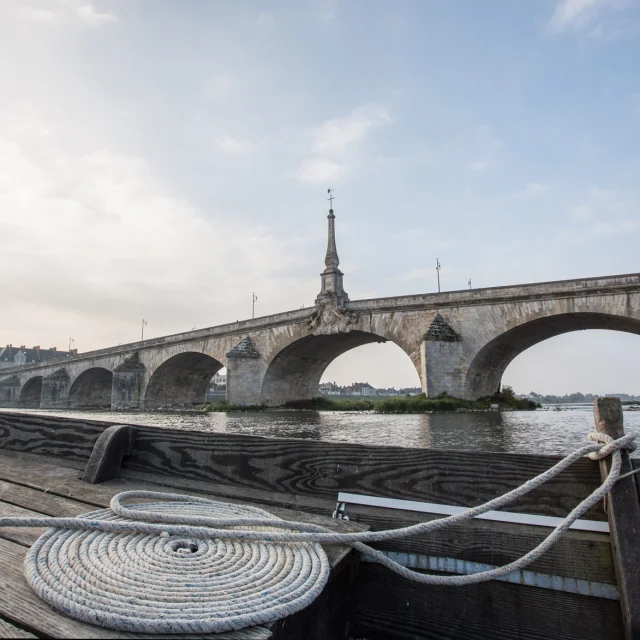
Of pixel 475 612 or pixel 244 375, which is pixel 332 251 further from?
pixel 475 612

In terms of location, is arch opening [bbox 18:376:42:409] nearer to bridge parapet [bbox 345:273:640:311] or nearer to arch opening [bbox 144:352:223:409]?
arch opening [bbox 144:352:223:409]

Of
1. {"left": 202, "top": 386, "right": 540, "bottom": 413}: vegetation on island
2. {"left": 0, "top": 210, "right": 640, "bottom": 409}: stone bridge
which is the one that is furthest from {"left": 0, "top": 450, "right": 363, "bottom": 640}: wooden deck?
{"left": 0, "top": 210, "right": 640, "bottom": 409}: stone bridge

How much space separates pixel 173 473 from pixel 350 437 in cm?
743

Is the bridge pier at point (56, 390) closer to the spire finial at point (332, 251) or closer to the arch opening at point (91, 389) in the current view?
the arch opening at point (91, 389)

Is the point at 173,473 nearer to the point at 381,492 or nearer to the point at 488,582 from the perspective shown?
the point at 381,492

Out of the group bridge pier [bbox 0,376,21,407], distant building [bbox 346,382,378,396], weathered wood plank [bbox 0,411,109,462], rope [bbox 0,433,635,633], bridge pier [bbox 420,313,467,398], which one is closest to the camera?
rope [bbox 0,433,635,633]

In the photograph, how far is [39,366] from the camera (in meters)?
48.0

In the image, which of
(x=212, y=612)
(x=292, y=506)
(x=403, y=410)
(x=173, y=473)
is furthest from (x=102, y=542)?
(x=403, y=410)

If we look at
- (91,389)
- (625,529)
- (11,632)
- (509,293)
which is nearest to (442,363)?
(509,293)

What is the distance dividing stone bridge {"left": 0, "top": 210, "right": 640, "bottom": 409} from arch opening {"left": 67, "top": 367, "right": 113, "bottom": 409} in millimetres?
3597

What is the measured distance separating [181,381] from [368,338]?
19755 millimetres

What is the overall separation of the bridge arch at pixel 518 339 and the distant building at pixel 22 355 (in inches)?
2886

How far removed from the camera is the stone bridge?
17.4m

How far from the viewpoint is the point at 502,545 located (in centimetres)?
180
